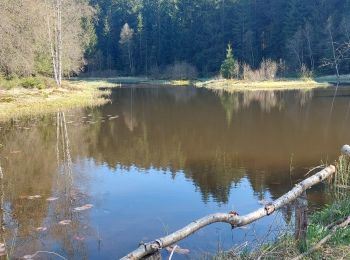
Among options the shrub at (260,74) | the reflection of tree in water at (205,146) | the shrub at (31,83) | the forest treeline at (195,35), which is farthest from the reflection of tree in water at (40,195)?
the shrub at (260,74)

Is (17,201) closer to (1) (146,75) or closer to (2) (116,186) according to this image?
(2) (116,186)

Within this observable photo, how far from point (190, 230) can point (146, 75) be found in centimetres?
7701

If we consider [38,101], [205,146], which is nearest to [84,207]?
[205,146]

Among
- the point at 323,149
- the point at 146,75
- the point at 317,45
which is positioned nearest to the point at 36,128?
the point at 323,149

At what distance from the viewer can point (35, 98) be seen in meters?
29.4

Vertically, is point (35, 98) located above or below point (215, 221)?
below

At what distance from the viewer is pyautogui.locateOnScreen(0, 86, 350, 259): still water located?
763cm

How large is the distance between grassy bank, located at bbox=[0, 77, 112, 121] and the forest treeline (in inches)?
174

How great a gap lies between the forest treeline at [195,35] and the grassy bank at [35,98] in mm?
4414

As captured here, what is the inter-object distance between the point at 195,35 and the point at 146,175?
72496 millimetres

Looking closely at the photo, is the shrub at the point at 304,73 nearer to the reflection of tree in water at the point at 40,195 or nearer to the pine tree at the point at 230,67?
the pine tree at the point at 230,67

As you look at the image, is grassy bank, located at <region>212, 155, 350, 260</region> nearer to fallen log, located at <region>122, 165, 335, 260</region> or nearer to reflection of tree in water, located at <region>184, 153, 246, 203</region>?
fallen log, located at <region>122, 165, 335, 260</region>

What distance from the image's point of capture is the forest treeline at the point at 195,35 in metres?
48.9

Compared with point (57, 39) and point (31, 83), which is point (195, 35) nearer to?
point (57, 39)
